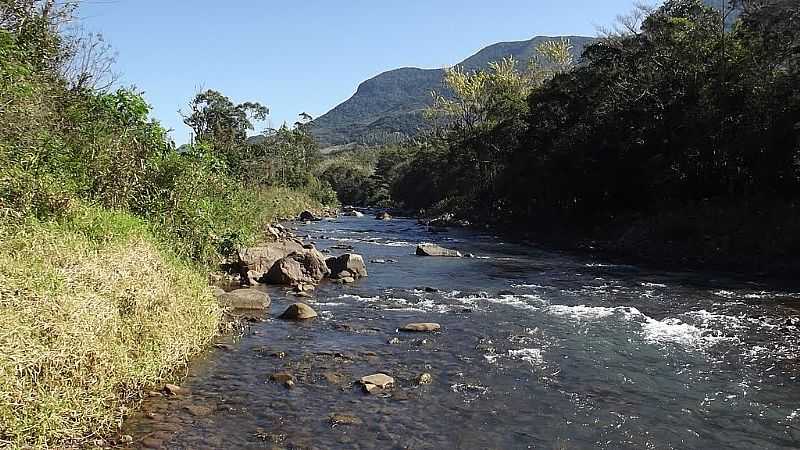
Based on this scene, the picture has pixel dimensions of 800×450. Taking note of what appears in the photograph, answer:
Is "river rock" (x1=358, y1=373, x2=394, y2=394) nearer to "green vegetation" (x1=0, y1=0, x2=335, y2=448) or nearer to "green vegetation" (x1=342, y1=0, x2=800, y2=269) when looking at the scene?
"green vegetation" (x1=0, y1=0, x2=335, y2=448)

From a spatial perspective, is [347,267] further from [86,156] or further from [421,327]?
[86,156]

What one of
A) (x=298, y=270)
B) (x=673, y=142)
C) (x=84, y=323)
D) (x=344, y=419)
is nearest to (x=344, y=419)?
(x=344, y=419)

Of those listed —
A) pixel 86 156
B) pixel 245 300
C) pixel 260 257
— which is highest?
pixel 86 156

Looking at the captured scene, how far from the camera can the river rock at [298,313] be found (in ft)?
52.1

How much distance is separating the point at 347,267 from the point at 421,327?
844cm

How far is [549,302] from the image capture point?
1850 cm

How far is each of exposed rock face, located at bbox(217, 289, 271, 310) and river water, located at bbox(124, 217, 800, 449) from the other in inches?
21.0

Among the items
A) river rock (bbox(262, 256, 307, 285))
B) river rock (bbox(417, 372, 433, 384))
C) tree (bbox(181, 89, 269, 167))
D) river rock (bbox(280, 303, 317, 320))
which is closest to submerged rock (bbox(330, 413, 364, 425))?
river rock (bbox(417, 372, 433, 384))

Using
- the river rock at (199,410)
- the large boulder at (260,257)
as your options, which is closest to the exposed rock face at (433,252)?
the large boulder at (260,257)

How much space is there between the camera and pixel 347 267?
2300cm

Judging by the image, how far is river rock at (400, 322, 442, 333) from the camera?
14.9 m

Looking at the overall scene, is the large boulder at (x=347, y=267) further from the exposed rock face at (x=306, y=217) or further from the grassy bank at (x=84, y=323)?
the exposed rock face at (x=306, y=217)

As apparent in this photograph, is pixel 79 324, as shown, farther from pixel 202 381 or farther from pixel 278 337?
pixel 278 337

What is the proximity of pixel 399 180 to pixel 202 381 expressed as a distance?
7961cm
